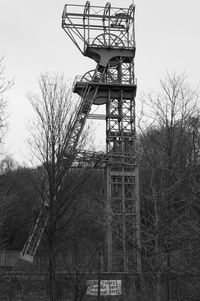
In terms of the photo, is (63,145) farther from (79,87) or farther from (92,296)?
(79,87)

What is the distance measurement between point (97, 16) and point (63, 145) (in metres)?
17.8

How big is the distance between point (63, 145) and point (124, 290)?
536cm

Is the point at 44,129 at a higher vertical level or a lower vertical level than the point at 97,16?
lower

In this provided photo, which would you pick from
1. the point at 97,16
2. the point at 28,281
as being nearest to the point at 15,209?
the point at 97,16

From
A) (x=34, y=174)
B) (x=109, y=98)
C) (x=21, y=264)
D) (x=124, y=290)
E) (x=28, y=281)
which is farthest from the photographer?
(x=109, y=98)

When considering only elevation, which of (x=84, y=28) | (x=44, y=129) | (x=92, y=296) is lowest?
(x=92, y=296)

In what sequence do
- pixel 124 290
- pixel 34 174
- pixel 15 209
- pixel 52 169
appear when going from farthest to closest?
pixel 15 209
pixel 124 290
pixel 34 174
pixel 52 169

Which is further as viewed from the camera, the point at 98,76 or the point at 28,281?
the point at 98,76

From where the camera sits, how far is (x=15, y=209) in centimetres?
3762

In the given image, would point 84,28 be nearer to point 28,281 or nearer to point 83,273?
point 28,281

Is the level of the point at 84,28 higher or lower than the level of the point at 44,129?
higher

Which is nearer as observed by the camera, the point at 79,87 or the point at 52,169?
the point at 52,169

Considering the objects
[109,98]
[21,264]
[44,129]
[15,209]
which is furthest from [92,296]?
[15,209]

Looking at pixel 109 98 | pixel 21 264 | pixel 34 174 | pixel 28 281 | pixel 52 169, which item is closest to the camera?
pixel 52 169
